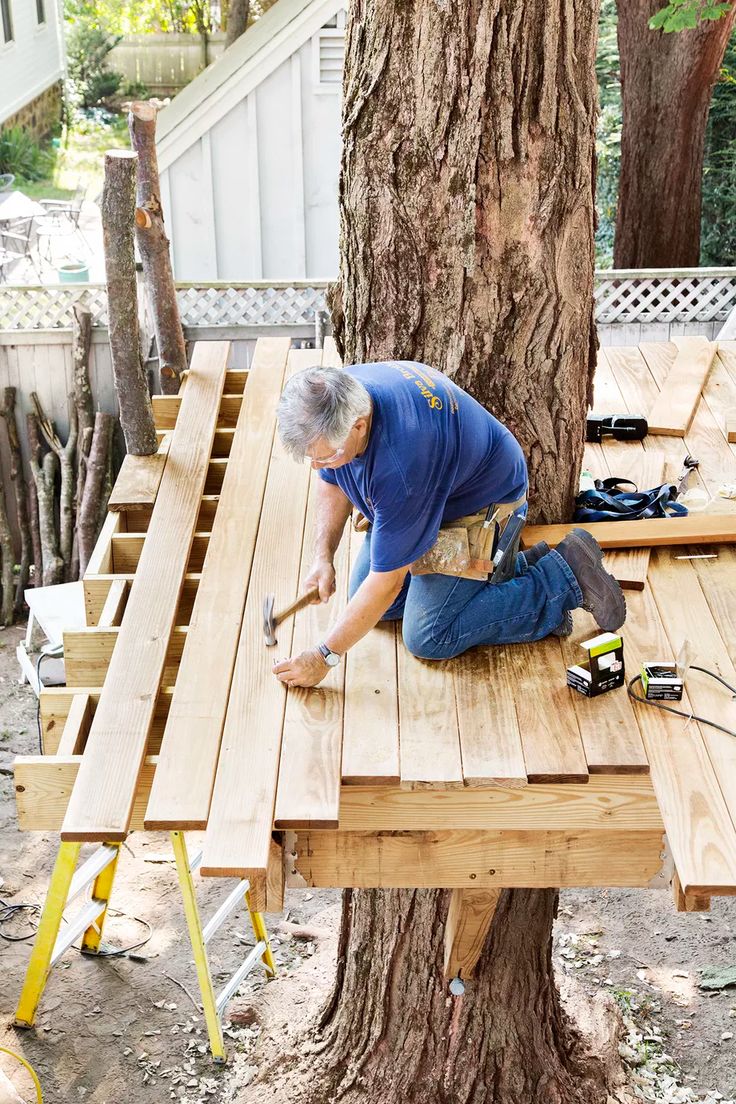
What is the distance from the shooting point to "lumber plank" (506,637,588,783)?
10.0 feet

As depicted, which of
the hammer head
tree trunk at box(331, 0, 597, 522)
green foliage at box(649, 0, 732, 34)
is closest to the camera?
tree trunk at box(331, 0, 597, 522)

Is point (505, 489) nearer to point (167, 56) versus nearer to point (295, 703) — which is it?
point (295, 703)

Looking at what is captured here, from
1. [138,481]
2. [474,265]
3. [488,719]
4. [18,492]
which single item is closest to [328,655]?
[488,719]

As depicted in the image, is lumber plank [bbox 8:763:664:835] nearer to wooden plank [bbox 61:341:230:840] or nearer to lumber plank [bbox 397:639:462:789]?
lumber plank [bbox 397:639:462:789]

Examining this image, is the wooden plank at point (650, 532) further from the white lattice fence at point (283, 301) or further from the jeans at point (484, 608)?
the white lattice fence at point (283, 301)

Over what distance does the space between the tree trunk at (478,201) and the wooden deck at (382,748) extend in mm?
797

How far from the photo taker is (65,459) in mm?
9242

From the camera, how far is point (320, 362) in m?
5.43

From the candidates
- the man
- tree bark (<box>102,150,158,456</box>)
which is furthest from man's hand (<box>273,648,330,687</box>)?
tree bark (<box>102,150,158,456</box>)

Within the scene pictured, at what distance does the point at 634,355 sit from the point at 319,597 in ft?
9.18

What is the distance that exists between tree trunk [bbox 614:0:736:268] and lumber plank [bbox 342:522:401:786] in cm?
679

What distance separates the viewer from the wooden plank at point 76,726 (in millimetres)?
3496

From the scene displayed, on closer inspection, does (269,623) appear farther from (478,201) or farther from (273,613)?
(478,201)

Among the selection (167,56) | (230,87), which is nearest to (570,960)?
(230,87)
